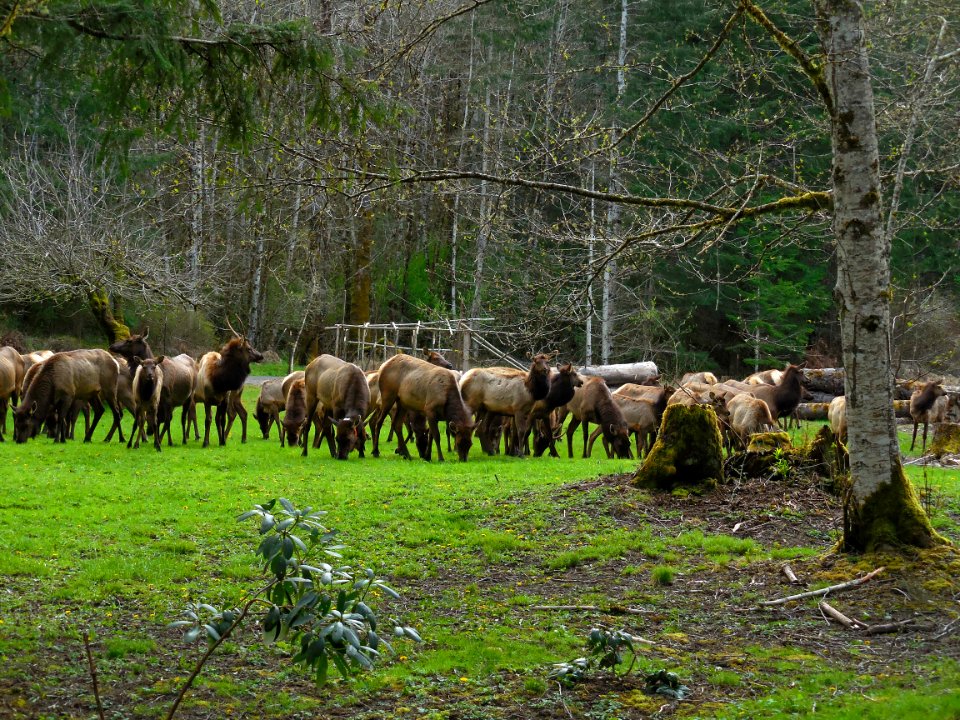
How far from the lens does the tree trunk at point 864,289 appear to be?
812 centimetres

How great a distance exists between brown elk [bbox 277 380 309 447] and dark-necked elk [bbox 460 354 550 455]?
131 inches

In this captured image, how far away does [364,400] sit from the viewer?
757 inches

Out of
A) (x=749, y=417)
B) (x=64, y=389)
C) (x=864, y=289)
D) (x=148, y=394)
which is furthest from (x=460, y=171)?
(x=64, y=389)

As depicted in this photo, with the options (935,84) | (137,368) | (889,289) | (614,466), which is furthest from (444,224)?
(889,289)

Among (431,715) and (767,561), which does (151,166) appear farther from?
(431,715)

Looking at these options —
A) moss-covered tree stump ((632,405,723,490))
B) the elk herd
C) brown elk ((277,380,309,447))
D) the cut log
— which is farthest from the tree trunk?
the cut log

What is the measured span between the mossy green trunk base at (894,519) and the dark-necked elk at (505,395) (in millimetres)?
12223

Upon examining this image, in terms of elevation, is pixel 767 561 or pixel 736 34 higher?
pixel 736 34

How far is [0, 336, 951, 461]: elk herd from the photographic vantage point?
1947 cm

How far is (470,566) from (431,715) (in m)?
3.73

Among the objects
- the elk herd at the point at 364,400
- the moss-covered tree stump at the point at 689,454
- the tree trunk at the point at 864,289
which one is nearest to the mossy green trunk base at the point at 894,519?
the tree trunk at the point at 864,289

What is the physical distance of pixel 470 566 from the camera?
9633 millimetres

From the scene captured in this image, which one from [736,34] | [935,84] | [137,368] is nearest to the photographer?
[935,84]

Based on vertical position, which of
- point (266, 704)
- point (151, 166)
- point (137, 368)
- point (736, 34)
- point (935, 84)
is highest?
point (736, 34)
